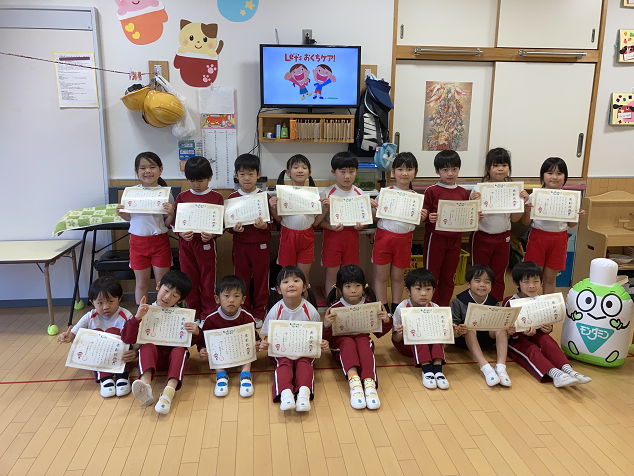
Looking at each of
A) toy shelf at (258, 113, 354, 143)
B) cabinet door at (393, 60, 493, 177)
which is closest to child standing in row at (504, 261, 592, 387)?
cabinet door at (393, 60, 493, 177)

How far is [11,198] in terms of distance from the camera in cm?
373

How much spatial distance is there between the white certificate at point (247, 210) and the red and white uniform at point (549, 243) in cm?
192

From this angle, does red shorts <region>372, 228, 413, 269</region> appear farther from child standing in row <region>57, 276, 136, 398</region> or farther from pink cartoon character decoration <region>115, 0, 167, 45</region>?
pink cartoon character decoration <region>115, 0, 167, 45</region>

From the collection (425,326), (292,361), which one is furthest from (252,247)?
(425,326)

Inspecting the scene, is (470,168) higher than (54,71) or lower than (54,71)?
lower

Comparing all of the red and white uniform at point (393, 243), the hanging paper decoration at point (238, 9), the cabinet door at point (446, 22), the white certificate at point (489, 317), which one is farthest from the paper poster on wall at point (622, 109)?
the hanging paper decoration at point (238, 9)

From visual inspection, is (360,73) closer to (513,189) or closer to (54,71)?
(513,189)

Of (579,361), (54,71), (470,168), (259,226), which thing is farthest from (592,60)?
(54,71)

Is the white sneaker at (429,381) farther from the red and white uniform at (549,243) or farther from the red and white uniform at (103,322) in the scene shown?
the red and white uniform at (103,322)

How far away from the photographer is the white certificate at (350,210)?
3148 millimetres

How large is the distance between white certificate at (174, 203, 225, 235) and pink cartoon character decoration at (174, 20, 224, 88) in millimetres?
1414

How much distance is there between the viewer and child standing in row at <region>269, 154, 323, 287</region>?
3.15 metres

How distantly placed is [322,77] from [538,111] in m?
2.07

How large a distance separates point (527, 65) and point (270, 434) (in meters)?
3.86
